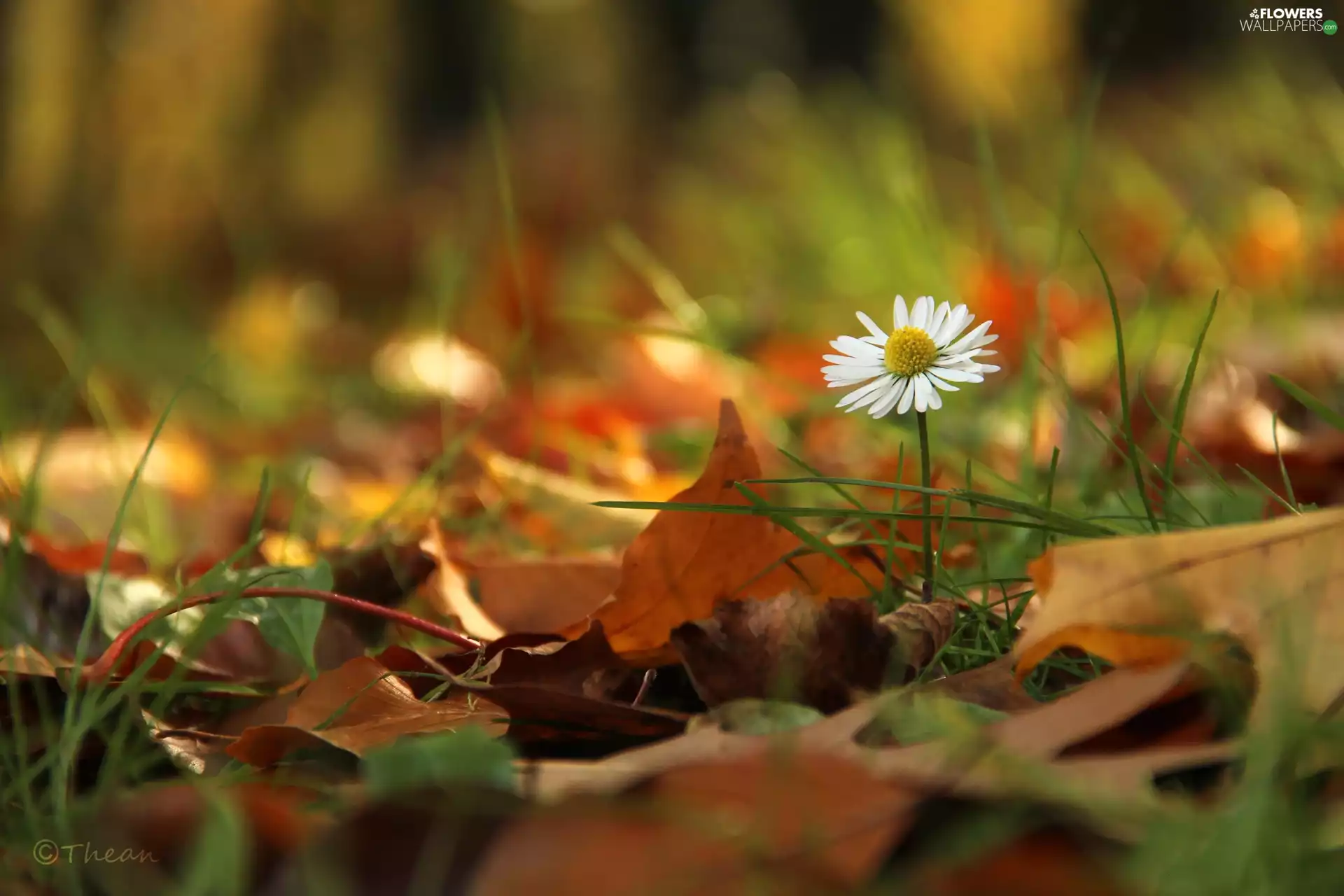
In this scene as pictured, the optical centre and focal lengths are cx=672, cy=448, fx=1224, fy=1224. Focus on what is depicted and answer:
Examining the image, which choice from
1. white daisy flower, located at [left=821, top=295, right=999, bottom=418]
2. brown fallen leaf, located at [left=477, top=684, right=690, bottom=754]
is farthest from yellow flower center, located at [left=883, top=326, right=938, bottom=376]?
brown fallen leaf, located at [left=477, top=684, right=690, bottom=754]

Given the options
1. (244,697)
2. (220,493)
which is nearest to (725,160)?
(220,493)

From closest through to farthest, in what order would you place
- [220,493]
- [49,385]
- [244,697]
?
[244,697], [220,493], [49,385]

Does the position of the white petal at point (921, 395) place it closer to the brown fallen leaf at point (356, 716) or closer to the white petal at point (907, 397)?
the white petal at point (907, 397)

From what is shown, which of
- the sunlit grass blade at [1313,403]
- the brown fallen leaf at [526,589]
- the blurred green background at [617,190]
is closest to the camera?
the sunlit grass blade at [1313,403]

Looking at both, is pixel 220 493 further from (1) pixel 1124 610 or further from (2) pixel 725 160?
(2) pixel 725 160

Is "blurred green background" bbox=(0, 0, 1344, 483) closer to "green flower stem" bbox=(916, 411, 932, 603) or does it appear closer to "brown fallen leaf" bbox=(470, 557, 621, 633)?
"brown fallen leaf" bbox=(470, 557, 621, 633)

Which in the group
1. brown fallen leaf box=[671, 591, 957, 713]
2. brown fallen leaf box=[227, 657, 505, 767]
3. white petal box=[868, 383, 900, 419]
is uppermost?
white petal box=[868, 383, 900, 419]

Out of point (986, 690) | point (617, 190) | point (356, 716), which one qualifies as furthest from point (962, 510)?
point (617, 190)

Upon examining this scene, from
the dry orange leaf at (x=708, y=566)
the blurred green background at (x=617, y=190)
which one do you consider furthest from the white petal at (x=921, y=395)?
the blurred green background at (x=617, y=190)
